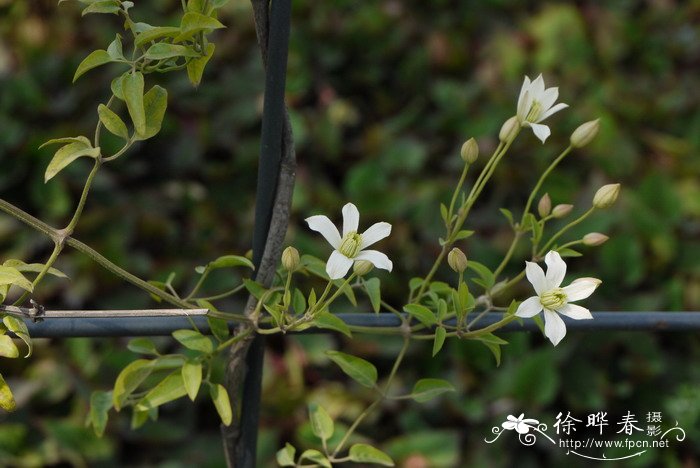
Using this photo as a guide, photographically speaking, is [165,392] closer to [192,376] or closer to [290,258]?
[192,376]

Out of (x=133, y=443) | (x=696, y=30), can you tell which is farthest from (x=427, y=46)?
(x=133, y=443)

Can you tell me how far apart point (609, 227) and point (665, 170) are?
0.99 feet

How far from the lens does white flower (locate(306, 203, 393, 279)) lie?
21.7 inches

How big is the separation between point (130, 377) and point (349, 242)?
0.65 ft

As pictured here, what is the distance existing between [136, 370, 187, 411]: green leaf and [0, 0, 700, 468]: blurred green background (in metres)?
0.72

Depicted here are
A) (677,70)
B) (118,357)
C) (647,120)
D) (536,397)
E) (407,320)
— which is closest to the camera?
(407,320)

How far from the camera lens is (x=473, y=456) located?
140 centimetres

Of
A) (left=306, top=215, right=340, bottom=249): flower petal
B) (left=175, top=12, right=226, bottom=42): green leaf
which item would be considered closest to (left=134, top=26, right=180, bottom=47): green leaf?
(left=175, top=12, right=226, bottom=42): green leaf

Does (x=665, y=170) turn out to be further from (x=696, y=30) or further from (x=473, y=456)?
(x=473, y=456)

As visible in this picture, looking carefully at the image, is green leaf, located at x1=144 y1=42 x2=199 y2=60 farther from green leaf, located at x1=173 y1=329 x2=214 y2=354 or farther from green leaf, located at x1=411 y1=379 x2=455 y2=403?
green leaf, located at x1=411 y1=379 x2=455 y2=403

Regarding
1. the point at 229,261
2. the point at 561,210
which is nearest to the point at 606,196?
the point at 561,210

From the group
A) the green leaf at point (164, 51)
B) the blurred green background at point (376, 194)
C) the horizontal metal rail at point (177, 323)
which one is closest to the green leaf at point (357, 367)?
the horizontal metal rail at point (177, 323)

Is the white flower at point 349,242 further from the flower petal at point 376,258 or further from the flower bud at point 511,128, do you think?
the flower bud at point 511,128

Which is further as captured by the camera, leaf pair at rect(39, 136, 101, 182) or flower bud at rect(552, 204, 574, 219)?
flower bud at rect(552, 204, 574, 219)
